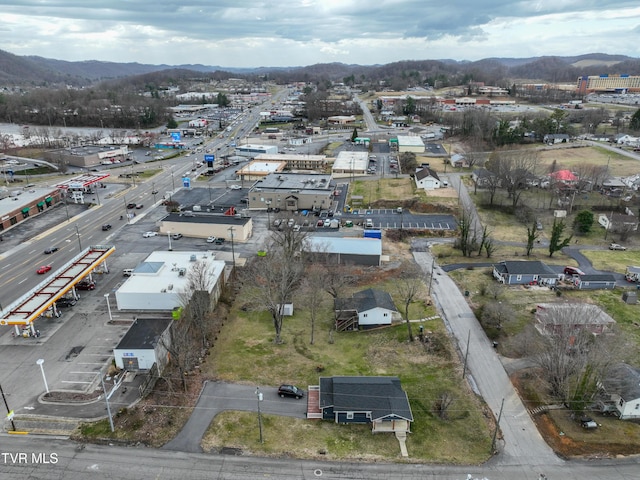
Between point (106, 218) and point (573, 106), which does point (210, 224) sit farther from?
point (573, 106)

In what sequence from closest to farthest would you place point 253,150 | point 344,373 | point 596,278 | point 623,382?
1. point 623,382
2. point 344,373
3. point 596,278
4. point 253,150

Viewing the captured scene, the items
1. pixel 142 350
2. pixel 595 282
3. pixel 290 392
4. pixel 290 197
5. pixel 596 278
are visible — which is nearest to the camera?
pixel 290 392

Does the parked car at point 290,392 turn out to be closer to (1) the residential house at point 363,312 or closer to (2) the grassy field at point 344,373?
(2) the grassy field at point 344,373

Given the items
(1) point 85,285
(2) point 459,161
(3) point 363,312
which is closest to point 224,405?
(3) point 363,312

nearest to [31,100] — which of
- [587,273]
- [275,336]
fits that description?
[275,336]

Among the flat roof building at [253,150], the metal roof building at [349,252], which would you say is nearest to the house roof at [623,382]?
the metal roof building at [349,252]

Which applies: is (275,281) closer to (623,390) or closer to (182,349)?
(182,349)
